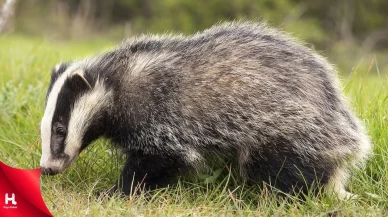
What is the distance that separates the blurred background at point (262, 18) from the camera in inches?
695

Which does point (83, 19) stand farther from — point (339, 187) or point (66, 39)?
point (339, 187)

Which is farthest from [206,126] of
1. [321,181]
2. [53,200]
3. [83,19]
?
[83,19]

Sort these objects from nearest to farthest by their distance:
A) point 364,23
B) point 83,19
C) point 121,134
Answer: point 121,134 → point 83,19 → point 364,23

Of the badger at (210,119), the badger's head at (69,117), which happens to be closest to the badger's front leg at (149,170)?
the badger at (210,119)

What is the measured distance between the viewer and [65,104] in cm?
431

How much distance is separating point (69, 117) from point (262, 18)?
12814mm

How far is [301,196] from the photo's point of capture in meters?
4.35

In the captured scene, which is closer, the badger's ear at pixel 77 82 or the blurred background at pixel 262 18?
the badger's ear at pixel 77 82

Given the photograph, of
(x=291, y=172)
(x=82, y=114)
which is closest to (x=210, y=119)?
(x=291, y=172)

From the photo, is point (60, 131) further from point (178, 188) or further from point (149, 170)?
point (178, 188)

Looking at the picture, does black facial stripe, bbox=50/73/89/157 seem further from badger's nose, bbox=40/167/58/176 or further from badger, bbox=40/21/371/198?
badger's nose, bbox=40/167/58/176

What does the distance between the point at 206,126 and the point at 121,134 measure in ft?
2.00

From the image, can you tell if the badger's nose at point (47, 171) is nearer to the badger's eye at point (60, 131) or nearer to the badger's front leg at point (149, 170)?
the badger's eye at point (60, 131)

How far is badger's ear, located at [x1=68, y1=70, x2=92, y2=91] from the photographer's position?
4.32 metres
